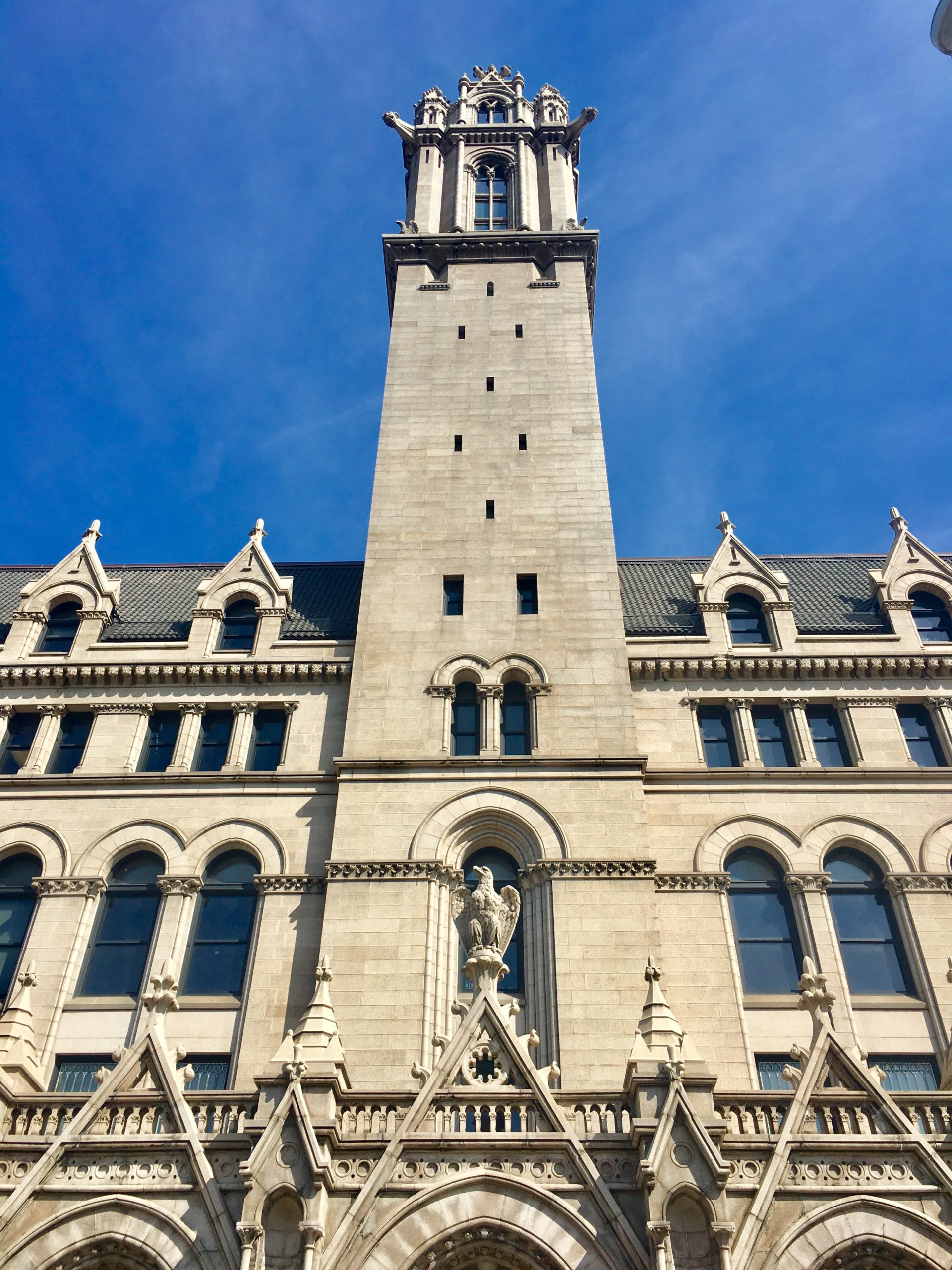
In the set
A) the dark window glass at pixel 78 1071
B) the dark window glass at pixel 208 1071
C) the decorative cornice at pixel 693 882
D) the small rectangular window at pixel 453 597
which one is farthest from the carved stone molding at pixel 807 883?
the dark window glass at pixel 78 1071

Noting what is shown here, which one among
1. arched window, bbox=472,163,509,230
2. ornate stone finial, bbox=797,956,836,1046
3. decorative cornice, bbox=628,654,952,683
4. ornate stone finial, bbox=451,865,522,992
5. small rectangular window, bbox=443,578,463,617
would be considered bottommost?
ornate stone finial, bbox=797,956,836,1046

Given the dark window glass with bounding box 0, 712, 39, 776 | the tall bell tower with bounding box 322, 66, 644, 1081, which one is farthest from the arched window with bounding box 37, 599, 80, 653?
the tall bell tower with bounding box 322, 66, 644, 1081

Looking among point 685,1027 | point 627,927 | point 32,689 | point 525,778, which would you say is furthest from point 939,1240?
point 32,689

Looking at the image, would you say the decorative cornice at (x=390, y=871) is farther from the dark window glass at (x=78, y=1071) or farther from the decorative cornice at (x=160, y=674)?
the decorative cornice at (x=160, y=674)

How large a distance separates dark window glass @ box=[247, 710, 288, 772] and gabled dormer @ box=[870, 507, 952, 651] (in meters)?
15.2

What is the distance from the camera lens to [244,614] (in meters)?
30.4

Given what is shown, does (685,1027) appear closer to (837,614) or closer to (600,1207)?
(600,1207)

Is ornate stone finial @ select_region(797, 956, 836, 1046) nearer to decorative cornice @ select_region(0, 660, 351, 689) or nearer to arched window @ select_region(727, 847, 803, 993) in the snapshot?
arched window @ select_region(727, 847, 803, 993)

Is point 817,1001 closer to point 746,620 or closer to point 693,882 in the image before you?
point 693,882

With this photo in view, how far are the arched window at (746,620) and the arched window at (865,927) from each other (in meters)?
6.36

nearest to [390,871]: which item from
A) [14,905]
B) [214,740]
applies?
[214,740]

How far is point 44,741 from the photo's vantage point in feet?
88.6

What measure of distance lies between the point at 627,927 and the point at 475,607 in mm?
9058

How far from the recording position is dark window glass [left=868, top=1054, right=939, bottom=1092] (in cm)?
2120
